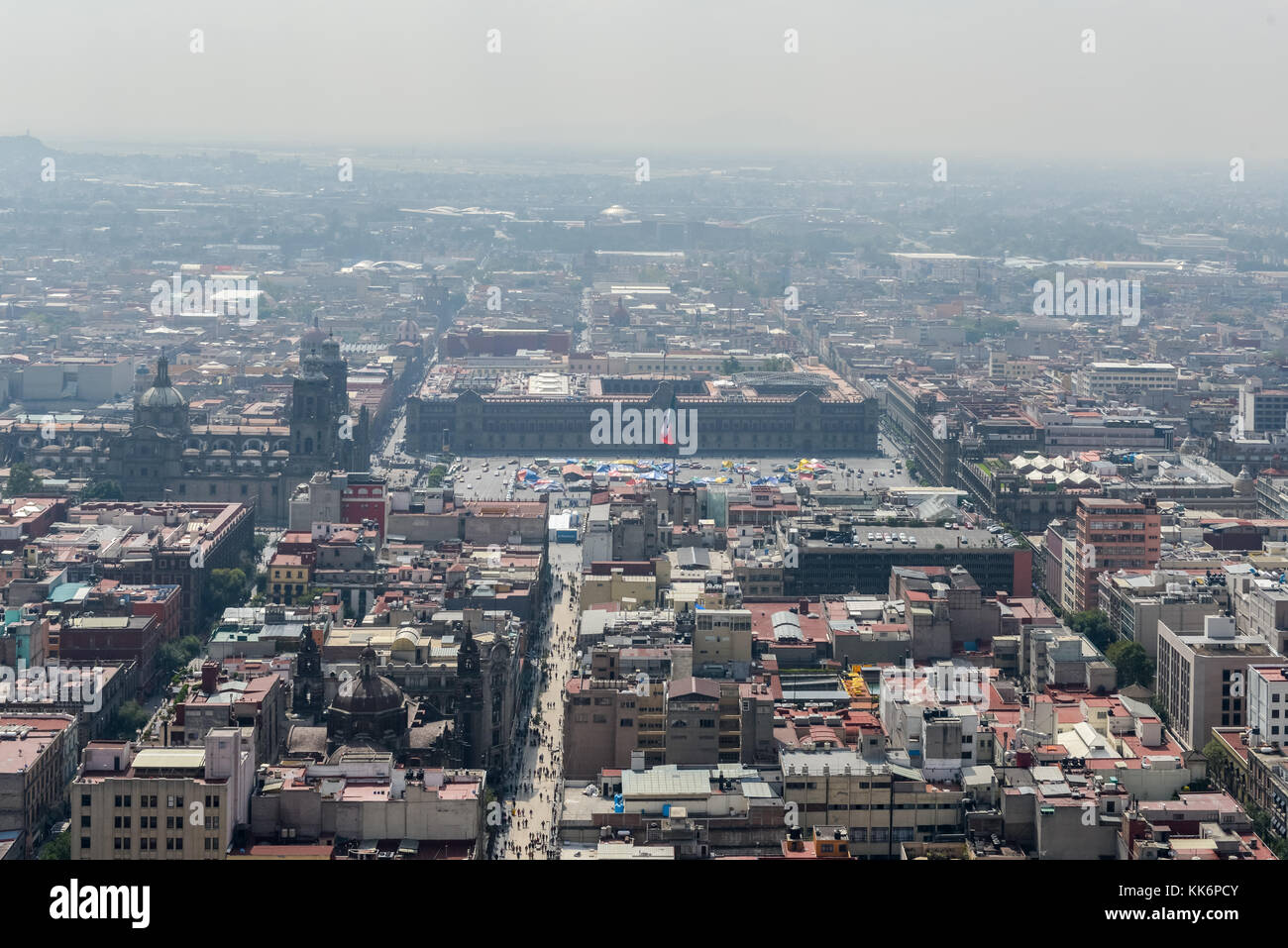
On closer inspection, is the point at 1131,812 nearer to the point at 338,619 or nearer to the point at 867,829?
the point at 867,829

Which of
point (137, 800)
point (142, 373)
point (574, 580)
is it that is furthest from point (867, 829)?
point (142, 373)

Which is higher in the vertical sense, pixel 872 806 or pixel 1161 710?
pixel 872 806

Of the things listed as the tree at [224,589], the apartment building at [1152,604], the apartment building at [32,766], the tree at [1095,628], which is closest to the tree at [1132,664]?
the apartment building at [1152,604]

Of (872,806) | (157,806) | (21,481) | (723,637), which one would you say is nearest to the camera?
(157,806)

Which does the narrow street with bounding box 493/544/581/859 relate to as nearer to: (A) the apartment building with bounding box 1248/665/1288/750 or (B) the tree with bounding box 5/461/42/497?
(A) the apartment building with bounding box 1248/665/1288/750

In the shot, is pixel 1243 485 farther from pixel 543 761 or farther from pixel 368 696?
pixel 368 696

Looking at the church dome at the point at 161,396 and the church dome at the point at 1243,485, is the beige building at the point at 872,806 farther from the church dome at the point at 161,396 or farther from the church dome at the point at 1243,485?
the church dome at the point at 161,396

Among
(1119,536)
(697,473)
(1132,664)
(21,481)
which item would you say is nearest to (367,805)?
(1132,664)
